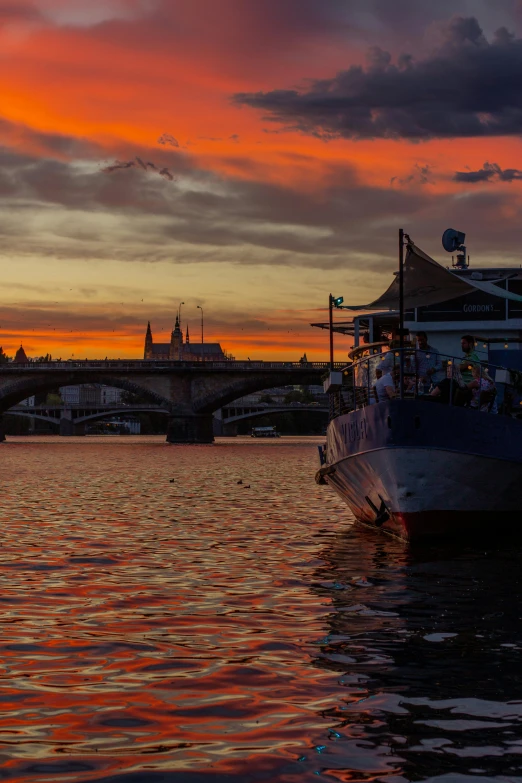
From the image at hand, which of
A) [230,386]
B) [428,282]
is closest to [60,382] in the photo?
[230,386]

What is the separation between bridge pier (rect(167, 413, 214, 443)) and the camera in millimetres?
141000

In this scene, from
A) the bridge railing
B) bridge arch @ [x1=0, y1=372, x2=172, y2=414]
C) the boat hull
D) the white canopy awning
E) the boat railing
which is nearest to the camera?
the boat hull

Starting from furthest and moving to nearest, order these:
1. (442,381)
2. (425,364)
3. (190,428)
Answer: (190,428)
(425,364)
(442,381)

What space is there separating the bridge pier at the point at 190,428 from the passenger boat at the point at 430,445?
389 feet

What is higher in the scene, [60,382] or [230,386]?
[60,382]

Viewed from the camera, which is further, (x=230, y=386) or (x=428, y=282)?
(x=230, y=386)

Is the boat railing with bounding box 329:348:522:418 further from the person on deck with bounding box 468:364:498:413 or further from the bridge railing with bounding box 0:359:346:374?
the bridge railing with bounding box 0:359:346:374

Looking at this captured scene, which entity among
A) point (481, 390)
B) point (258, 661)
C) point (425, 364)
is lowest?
point (258, 661)

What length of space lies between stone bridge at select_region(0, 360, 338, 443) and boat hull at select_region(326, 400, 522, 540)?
116098mm

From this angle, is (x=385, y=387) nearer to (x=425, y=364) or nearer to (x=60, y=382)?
(x=425, y=364)

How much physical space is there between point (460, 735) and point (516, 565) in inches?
401

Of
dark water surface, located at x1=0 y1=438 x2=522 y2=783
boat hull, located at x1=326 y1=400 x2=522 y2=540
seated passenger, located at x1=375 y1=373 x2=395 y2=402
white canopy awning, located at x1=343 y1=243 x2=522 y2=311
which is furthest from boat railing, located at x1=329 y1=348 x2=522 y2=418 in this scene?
dark water surface, located at x1=0 y1=438 x2=522 y2=783

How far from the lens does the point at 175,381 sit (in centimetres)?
14150

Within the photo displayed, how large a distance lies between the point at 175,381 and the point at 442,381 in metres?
122
